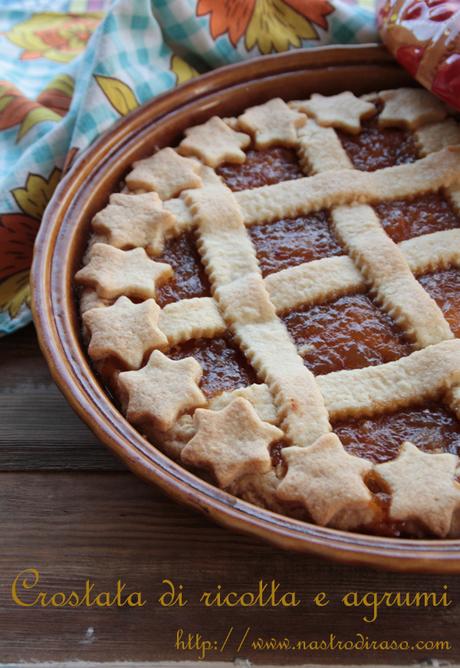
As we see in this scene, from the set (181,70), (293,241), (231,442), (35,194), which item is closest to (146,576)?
(231,442)

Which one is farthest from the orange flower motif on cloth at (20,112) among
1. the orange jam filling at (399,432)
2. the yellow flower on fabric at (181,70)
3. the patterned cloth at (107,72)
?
the orange jam filling at (399,432)

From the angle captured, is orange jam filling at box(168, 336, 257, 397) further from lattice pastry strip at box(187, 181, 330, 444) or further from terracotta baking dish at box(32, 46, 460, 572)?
terracotta baking dish at box(32, 46, 460, 572)

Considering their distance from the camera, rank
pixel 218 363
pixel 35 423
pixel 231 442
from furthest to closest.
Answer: pixel 35 423 < pixel 218 363 < pixel 231 442

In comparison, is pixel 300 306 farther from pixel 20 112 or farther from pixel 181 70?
pixel 20 112

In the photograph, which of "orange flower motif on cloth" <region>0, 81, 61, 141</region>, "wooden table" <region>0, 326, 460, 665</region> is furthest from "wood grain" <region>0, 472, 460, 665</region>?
"orange flower motif on cloth" <region>0, 81, 61, 141</region>

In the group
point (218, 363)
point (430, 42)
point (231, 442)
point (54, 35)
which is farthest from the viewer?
point (54, 35)

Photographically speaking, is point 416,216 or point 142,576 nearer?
point 142,576
